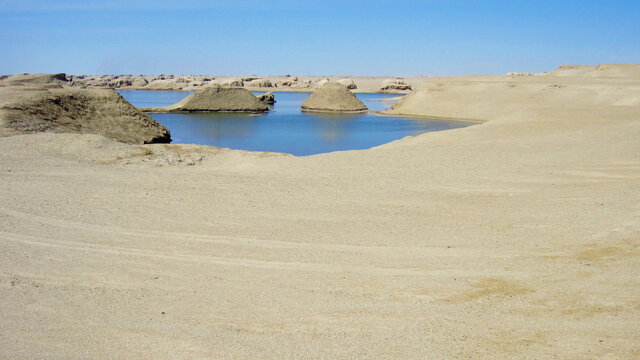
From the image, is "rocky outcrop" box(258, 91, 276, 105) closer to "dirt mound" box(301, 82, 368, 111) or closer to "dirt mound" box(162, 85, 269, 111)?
"dirt mound" box(162, 85, 269, 111)

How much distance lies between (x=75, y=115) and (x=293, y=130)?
33.0 ft

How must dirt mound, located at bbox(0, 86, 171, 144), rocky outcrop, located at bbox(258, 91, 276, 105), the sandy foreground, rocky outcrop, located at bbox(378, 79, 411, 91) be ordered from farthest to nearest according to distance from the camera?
rocky outcrop, located at bbox(378, 79, 411, 91), rocky outcrop, located at bbox(258, 91, 276, 105), dirt mound, located at bbox(0, 86, 171, 144), the sandy foreground

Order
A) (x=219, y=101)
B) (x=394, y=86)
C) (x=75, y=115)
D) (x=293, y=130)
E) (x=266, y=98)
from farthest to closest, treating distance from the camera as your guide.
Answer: (x=394, y=86)
(x=266, y=98)
(x=219, y=101)
(x=293, y=130)
(x=75, y=115)

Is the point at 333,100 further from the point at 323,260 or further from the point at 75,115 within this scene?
the point at 323,260

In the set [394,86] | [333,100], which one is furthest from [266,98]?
[394,86]

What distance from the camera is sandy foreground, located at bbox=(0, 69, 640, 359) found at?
329 cm

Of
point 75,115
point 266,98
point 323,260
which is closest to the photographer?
point 323,260

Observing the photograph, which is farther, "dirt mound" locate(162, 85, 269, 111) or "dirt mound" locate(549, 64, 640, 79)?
"dirt mound" locate(549, 64, 640, 79)

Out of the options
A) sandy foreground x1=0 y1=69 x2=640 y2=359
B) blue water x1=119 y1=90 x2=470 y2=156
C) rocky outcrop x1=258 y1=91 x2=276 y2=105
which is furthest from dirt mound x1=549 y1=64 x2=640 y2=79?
sandy foreground x1=0 y1=69 x2=640 y2=359

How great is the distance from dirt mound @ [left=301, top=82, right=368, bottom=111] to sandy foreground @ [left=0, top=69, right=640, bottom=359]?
26862 millimetres

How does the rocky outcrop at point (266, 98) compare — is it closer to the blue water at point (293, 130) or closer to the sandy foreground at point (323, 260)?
the blue water at point (293, 130)

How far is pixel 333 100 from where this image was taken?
36.5 m

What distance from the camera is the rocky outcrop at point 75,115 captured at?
14189 mm

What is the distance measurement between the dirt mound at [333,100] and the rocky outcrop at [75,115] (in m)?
19.5
